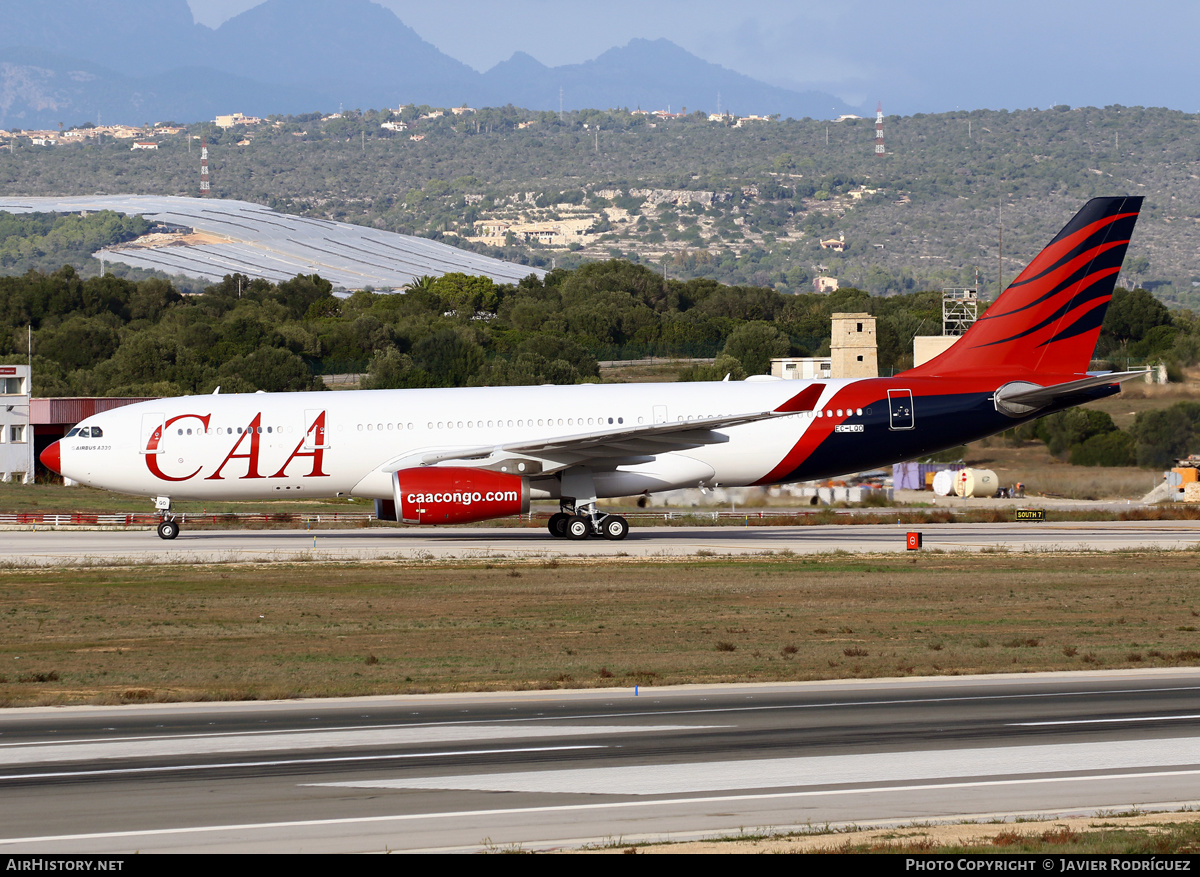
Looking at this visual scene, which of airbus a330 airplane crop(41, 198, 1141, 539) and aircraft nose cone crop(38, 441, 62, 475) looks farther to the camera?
aircraft nose cone crop(38, 441, 62, 475)

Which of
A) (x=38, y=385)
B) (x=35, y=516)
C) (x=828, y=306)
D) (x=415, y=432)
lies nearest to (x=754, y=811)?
(x=415, y=432)

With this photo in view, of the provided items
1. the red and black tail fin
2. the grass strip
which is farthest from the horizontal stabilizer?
the grass strip

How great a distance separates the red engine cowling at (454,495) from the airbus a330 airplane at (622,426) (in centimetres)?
71

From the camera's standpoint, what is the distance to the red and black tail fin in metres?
38.2

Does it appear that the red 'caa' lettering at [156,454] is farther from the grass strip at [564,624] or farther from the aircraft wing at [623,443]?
the aircraft wing at [623,443]

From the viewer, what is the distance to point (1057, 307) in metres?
38.2

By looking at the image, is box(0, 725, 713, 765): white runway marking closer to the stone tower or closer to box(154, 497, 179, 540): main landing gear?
box(154, 497, 179, 540): main landing gear

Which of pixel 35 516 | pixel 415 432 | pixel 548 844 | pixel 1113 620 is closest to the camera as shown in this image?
pixel 548 844

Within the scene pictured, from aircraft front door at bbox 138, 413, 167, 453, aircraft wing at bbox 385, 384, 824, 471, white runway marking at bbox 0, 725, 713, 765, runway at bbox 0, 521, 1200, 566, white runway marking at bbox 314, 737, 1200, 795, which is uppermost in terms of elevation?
aircraft front door at bbox 138, 413, 167, 453

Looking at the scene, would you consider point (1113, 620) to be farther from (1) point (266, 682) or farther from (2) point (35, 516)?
(2) point (35, 516)

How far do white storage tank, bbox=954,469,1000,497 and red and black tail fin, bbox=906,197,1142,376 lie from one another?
720 inches

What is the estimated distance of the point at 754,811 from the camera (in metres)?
11.0

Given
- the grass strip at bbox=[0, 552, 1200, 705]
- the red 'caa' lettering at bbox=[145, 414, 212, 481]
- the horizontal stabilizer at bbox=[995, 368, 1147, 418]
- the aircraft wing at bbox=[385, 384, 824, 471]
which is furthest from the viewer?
the red 'caa' lettering at bbox=[145, 414, 212, 481]

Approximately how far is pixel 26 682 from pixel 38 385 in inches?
3138
